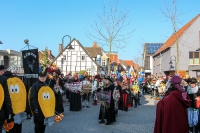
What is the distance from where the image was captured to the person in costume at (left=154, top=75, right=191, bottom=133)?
5.45m

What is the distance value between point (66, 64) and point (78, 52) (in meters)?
3.11

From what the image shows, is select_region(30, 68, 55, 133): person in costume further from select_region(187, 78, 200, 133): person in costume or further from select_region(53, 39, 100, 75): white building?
select_region(53, 39, 100, 75): white building

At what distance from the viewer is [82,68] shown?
51.8 metres

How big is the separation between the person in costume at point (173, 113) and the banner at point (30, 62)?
524 cm

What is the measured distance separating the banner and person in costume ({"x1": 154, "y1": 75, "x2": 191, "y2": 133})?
5.24 metres

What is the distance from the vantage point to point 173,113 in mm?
5457

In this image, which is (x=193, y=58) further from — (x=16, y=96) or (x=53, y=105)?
(x=16, y=96)

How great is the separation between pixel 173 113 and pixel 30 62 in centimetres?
567

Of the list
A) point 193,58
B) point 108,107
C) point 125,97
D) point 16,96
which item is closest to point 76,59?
point 193,58

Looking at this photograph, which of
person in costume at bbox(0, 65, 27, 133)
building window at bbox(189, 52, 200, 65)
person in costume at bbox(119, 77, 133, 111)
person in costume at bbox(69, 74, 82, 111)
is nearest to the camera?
person in costume at bbox(0, 65, 27, 133)

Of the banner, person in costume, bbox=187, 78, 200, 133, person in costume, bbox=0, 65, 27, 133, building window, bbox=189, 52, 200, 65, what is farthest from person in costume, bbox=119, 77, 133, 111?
building window, bbox=189, 52, 200, 65

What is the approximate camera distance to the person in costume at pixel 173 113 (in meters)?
5.45

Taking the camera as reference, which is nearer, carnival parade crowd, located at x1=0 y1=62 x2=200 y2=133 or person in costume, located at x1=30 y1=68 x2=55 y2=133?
carnival parade crowd, located at x1=0 y1=62 x2=200 y2=133

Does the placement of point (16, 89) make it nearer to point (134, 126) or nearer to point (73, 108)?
point (134, 126)
